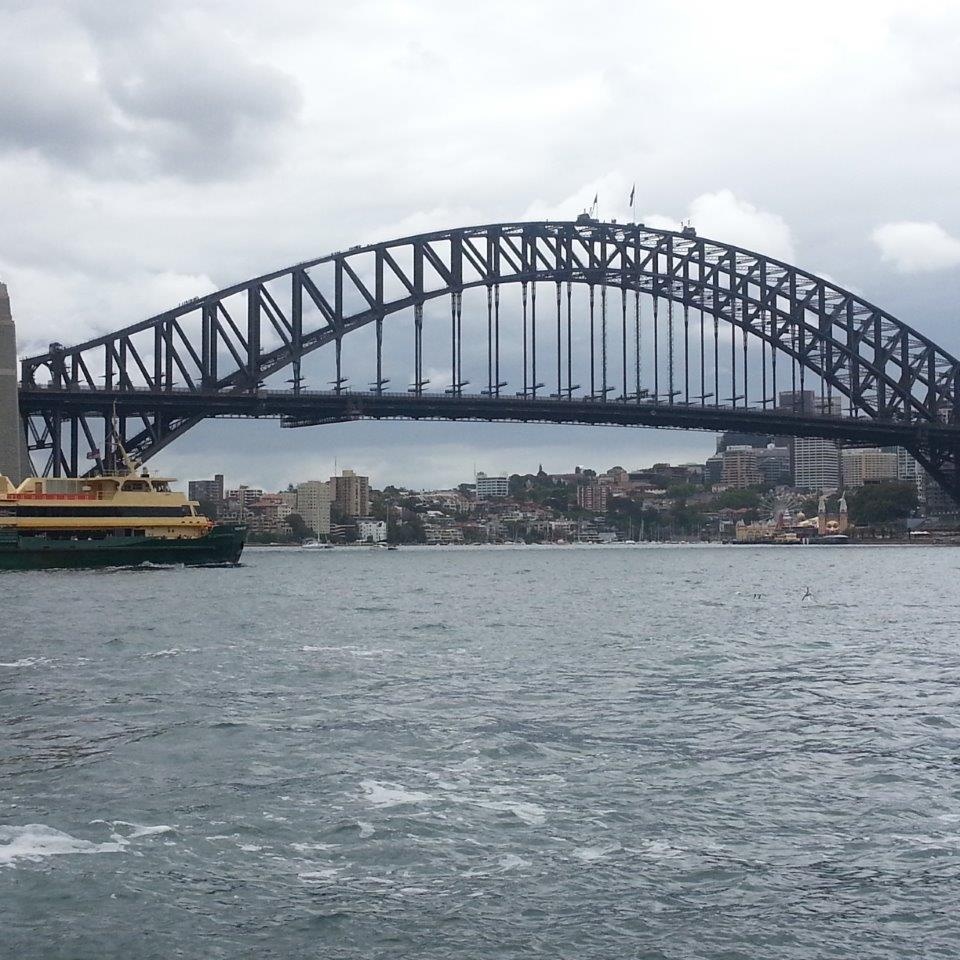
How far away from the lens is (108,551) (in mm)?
78625

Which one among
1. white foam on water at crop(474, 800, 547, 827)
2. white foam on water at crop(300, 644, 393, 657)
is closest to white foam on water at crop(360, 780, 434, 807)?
white foam on water at crop(474, 800, 547, 827)

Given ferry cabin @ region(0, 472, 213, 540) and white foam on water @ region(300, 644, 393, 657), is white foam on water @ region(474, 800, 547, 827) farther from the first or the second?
ferry cabin @ region(0, 472, 213, 540)

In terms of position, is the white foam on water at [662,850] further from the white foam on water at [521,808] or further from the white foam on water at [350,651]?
the white foam on water at [350,651]

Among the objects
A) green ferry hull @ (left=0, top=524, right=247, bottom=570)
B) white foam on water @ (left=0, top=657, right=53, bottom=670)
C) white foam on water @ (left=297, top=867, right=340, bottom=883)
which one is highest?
green ferry hull @ (left=0, top=524, right=247, bottom=570)

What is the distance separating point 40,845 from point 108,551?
65.9m

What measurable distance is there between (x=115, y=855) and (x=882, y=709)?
13605mm

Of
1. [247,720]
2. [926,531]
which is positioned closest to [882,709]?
[247,720]

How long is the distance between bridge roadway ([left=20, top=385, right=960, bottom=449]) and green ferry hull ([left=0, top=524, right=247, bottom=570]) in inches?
753

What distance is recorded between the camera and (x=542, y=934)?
478 inches

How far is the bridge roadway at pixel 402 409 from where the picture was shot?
98.2 meters

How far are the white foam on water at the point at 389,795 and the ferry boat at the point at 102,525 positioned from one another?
209 feet

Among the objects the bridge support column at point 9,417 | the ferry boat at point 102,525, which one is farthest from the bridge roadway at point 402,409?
the ferry boat at point 102,525

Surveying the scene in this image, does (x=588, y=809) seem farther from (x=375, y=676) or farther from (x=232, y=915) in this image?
(x=375, y=676)

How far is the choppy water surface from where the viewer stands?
1233 centimetres
